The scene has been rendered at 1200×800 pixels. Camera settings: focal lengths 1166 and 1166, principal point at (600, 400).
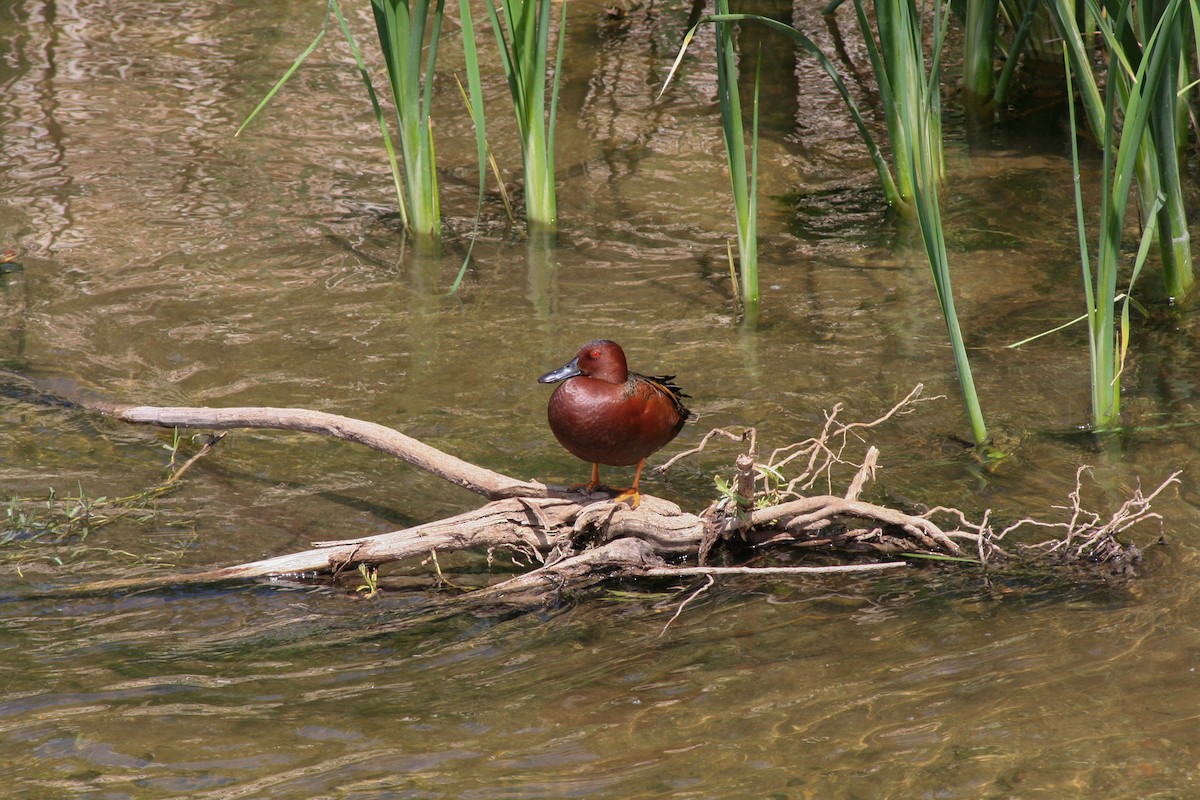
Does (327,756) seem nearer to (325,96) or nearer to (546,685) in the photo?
(546,685)

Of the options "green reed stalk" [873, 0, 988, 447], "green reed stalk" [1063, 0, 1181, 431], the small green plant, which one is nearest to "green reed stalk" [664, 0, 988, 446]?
"green reed stalk" [873, 0, 988, 447]

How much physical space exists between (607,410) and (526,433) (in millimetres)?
1141

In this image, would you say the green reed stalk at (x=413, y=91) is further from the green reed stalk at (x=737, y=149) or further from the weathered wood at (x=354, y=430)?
the weathered wood at (x=354, y=430)

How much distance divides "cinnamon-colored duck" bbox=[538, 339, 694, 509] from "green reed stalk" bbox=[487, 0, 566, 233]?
1989mm

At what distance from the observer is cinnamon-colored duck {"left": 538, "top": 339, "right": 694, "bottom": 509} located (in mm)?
3207

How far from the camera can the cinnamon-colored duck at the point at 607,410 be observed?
10.5ft

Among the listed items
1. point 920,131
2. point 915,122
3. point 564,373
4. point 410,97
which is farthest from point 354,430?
point 915,122

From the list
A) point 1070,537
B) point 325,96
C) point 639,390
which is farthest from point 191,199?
point 1070,537

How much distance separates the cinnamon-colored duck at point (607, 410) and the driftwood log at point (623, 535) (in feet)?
0.46

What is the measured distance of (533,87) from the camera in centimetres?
538

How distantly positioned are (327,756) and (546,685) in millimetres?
563

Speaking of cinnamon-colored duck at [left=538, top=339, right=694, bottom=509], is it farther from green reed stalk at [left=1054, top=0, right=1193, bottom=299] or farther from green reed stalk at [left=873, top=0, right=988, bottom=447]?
green reed stalk at [left=1054, top=0, right=1193, bottom=299]

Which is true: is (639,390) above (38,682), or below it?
above

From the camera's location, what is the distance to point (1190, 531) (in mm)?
3467
